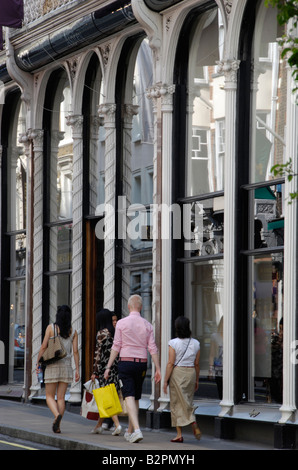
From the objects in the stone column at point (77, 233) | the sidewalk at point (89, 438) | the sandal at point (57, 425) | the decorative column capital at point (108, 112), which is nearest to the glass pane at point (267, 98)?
the sidewalk at point (89, 438)

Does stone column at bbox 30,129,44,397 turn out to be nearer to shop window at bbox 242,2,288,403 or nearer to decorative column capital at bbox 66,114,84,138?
decorative column capital at bbox 66,114,84,138

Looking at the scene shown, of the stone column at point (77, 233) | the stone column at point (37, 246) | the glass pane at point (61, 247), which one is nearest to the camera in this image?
the stone column at point (77, 233)

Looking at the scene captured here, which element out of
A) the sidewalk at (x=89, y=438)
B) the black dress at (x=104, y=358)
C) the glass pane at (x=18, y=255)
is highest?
the glass pane at (x=18, y=255)

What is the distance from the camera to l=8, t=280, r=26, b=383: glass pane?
23.0 m

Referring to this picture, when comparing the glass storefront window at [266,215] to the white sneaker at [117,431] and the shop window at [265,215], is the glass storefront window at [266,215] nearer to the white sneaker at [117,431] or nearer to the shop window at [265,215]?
the shop window at [265,215]

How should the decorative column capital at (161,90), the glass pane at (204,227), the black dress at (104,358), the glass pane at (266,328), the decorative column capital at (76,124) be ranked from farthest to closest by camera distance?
the decorative column capital at (76,124), the decorative column capital at (161,90), the glass pane at (204,227), the black dress at (104,358), the glass pane at (266,328)

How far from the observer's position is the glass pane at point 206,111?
16.7 meters

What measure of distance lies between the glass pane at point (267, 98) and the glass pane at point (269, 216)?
9.6 inches

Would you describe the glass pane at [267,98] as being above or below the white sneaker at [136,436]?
above

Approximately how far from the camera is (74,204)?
20.6 meters

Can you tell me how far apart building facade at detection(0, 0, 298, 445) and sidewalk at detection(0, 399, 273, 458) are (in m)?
0.51

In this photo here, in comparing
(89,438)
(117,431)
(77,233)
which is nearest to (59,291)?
(77,233)

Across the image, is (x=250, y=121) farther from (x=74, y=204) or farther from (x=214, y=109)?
(x=74, y=204)

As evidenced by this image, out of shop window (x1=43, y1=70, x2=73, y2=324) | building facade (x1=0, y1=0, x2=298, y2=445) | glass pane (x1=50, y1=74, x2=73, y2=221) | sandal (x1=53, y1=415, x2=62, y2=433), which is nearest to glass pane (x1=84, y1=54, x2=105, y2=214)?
building facade (x1=0, y1=0, x2=298, y2=445)
